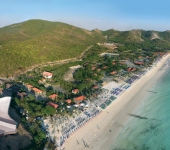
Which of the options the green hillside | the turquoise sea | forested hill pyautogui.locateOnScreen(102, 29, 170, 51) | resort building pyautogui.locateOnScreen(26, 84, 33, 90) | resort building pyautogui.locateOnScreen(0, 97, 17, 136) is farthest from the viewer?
forested hill pyautogui.locateOnScreen(102, 29, 170, 51)

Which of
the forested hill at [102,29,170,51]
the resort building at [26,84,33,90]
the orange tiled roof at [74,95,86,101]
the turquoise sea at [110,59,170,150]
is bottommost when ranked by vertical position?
the turquoise sea at [110,59,170,150]

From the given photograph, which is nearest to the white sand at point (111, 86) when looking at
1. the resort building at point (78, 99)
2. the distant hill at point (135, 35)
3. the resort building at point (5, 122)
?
the resort building at point (78, 99)

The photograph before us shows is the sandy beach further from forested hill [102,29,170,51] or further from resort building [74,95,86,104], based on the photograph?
forested hill [102,29,170,51]

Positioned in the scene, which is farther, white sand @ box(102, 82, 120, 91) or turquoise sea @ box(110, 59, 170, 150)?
white sand @ box(102, 82, 120, 91)

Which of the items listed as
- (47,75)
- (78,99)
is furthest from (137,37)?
(78,99)

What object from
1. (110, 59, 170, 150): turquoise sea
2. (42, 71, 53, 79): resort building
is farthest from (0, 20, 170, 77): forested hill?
(110, 59, 170, 150): turquoise sea

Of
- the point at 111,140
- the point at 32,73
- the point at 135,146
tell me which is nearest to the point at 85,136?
the point at 111,140

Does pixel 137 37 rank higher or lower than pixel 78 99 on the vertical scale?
higher

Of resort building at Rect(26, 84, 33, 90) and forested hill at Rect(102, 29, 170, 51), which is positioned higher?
forested hill at Rect(102, 29, 170, 51)

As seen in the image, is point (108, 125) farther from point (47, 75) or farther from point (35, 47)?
point (35, 47)
